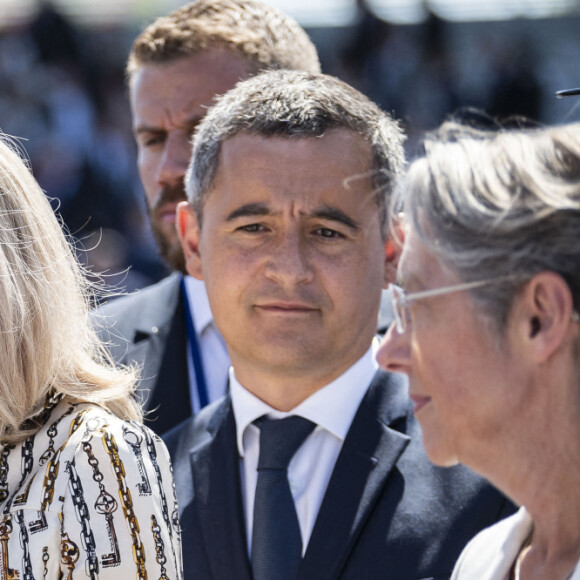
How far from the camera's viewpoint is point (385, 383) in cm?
246

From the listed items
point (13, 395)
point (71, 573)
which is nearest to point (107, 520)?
point (71, 573)

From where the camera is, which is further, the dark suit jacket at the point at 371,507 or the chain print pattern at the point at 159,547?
the dark suit jacket at the point at 371,507

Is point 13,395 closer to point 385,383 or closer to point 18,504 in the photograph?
point 18,504

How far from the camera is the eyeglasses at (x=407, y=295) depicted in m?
1.54

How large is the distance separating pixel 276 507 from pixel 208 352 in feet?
2.97

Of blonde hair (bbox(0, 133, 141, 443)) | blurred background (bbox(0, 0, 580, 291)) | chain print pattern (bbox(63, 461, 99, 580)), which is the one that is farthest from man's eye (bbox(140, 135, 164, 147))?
blurred background (bbox(0, 0, 580, 291))

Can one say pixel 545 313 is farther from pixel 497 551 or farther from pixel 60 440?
pixel 60 440

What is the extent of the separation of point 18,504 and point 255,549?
→ 59 cm

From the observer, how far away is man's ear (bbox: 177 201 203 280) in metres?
2.64

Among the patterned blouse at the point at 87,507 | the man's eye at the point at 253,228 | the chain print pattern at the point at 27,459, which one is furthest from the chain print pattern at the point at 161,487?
the man's eye at the point at 253,228

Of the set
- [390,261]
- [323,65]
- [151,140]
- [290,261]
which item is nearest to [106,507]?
[290,261]

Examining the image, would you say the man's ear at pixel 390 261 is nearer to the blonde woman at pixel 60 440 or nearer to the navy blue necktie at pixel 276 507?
the navy blue necktie at pixel 276 507

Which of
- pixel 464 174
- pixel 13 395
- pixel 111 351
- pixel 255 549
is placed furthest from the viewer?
pixel 111 351

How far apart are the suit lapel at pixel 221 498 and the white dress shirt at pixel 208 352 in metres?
0.48
